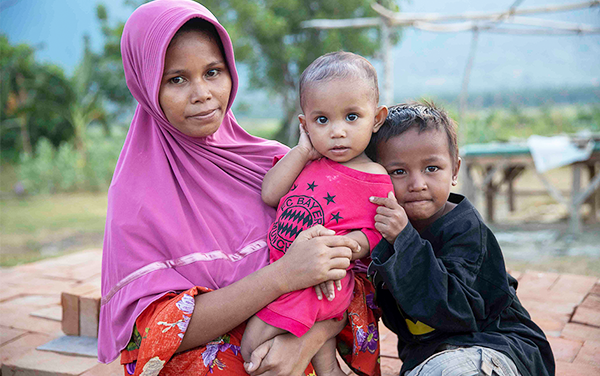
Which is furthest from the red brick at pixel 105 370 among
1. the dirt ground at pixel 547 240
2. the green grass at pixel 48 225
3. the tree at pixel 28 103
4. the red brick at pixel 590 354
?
the tree at pixel 28 103

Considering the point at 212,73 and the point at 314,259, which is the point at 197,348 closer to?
the point at 314,259

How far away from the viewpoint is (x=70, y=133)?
50.0ft

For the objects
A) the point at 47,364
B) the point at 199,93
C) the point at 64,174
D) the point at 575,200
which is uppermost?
the point at 199,93

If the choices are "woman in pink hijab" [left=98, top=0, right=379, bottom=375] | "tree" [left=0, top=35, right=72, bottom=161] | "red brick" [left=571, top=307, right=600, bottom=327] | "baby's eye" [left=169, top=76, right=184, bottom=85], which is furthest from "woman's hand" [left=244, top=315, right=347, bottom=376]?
"tree" [left=0, top=35, right=72, bottom=161]

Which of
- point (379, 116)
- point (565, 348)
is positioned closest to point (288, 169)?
point (379, 116)

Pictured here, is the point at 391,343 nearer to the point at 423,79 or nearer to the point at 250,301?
the point at 250,301

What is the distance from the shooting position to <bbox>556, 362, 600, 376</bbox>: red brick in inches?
79.8

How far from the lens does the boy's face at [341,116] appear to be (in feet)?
5.05

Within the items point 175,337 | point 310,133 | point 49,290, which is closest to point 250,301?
point 175,337

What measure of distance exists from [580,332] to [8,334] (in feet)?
10.1

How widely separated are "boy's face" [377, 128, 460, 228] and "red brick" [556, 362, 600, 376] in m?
1.02

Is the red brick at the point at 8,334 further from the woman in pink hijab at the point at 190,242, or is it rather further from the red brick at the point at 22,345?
the woman in pink hijab at the point at 190,242

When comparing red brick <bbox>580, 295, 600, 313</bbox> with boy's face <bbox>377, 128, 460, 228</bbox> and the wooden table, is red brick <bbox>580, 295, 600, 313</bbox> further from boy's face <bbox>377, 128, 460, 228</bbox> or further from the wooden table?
the wooden table

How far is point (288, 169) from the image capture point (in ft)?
5.56
